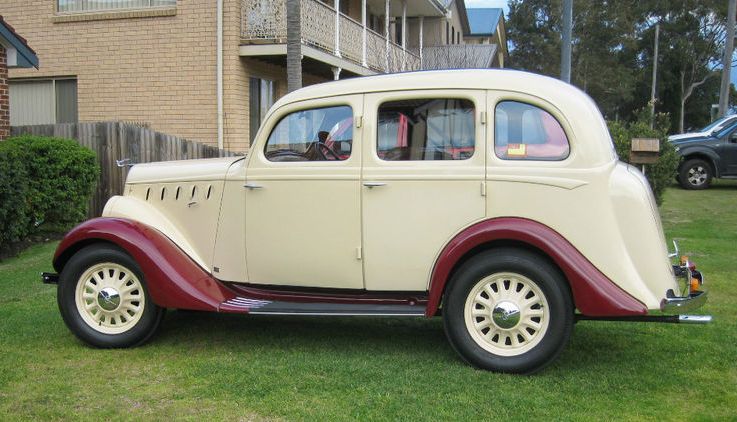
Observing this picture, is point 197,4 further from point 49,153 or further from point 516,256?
point 516,256

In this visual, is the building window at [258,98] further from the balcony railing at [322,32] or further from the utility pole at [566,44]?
the utility pole at [566,44]

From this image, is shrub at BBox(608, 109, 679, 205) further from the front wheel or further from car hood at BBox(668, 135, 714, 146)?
the front wheel

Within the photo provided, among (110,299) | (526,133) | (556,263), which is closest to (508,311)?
(556,263)

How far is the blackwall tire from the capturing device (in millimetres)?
5250

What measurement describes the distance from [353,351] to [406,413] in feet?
4.04

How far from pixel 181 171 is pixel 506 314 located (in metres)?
2.77

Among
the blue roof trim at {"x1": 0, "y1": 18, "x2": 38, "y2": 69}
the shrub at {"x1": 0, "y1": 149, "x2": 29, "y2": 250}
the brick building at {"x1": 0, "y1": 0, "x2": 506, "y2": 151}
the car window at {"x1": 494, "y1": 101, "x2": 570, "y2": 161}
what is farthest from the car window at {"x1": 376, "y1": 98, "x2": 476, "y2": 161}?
the brick building at {"x1": 0, "y1": 0, "x2": 506, "y2": 151}

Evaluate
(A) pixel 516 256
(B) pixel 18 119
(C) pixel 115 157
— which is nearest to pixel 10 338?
(A) pixel 516 256

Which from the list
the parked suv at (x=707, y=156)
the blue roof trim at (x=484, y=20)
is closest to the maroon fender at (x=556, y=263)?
the parked suv at (x=707, y=156)

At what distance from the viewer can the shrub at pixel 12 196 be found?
848cm

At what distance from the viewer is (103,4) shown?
14.4 metres

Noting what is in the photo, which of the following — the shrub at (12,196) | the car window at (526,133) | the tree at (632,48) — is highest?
the tree at (632,48)

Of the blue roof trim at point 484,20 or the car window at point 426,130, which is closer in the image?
the car window at point 426,130

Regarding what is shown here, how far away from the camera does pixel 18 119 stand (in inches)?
607
